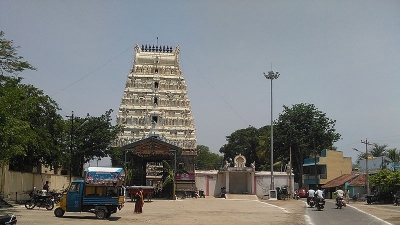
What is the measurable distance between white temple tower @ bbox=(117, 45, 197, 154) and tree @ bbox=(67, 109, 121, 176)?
13233 mm

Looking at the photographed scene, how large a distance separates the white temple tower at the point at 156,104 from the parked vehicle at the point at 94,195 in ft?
127

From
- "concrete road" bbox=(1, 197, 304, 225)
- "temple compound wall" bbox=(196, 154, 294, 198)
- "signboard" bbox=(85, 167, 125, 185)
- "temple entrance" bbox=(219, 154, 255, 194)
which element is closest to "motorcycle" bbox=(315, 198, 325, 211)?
"concrete road" bbox=(1, 197, 304, 225)

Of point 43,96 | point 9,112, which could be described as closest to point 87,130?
point 43,96

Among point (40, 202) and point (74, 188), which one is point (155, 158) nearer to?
point (40, 202)

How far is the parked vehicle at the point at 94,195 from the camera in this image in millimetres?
19031

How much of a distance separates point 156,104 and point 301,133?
65.7 ft

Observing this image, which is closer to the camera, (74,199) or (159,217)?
(74,199)

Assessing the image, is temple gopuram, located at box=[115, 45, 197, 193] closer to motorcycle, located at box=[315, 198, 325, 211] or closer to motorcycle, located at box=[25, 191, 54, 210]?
motorcycle, located at box=[315, 198, 325, 211]

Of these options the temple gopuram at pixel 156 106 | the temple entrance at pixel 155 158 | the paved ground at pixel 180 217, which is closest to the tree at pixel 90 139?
the temple entrance at pixel 155 158

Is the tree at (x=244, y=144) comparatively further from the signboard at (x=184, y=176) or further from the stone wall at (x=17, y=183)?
the stone wall at (x=17, y=183)

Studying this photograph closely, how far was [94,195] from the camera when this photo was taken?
1914cm

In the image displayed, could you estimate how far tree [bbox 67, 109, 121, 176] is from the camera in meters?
42.8

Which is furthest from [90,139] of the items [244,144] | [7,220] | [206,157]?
[206,157]

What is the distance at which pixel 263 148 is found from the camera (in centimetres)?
6619
